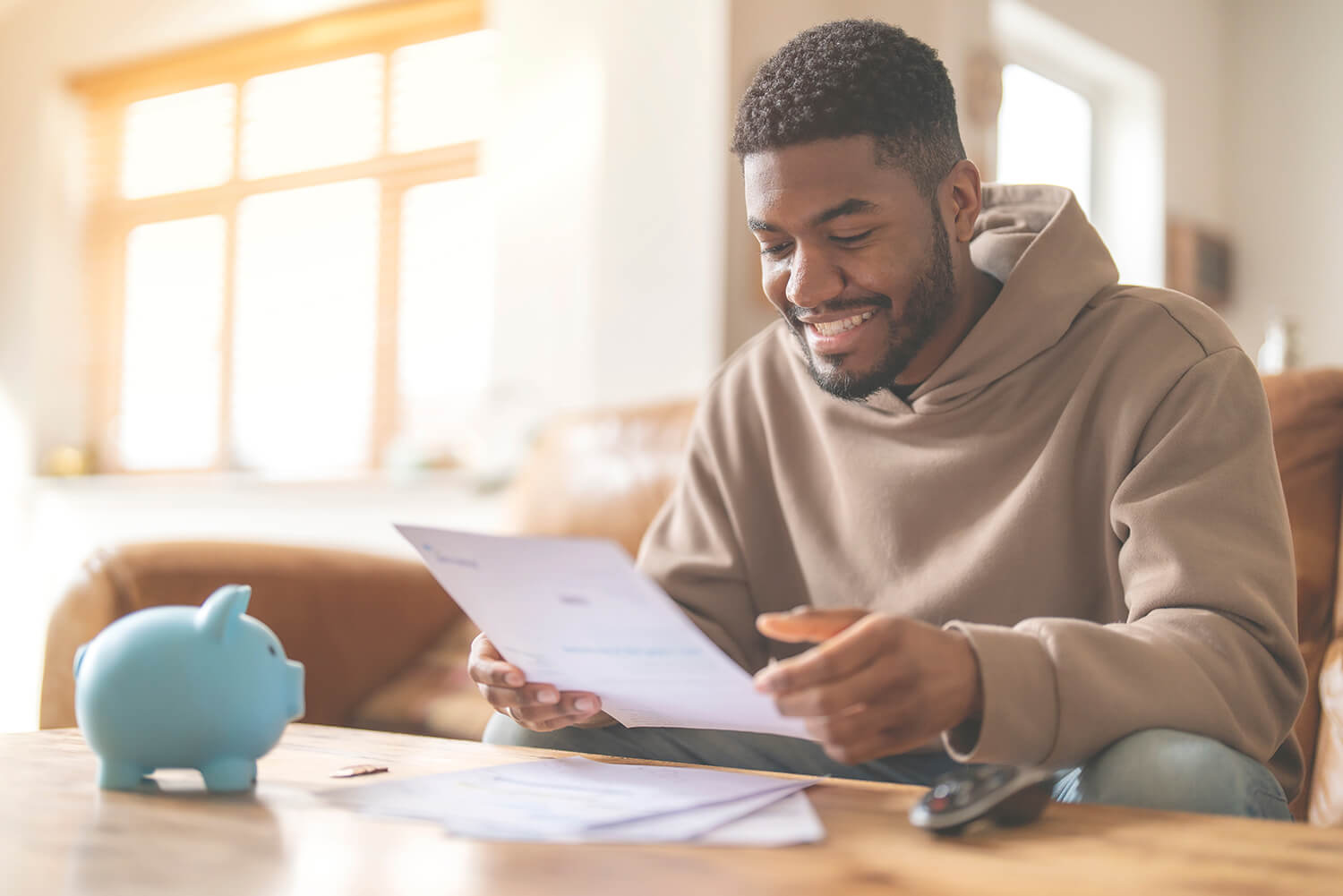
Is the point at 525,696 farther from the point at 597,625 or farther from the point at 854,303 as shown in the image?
the point at 854,303

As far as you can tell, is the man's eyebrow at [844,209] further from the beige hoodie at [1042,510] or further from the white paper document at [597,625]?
the white paper document at [597,625]

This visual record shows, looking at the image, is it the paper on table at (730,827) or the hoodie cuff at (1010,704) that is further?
the hoodie cuff at (1010,704)

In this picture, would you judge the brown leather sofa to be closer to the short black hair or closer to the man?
the man

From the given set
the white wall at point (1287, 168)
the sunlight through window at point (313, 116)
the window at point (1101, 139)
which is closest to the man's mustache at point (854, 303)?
the window at point (1101, 139)

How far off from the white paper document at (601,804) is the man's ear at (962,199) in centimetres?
58

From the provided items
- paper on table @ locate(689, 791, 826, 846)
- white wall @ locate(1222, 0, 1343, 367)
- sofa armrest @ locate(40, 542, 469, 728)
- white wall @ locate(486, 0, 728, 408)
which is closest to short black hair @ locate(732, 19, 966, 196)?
paper on table @ locate(689, 791, 826, 846)

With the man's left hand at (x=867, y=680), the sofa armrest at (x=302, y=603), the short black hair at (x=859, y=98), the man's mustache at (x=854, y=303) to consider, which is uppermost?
the short black hair at (x=859, y=98)

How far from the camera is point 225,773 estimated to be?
28.3 inches

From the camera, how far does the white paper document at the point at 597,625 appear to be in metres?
0.61

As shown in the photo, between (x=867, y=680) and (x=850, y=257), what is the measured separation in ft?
1.58

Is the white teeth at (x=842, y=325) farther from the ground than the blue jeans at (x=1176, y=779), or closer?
farther from the ground

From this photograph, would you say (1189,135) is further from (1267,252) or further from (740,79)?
(740,79)

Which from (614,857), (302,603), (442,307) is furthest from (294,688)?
(442,307)

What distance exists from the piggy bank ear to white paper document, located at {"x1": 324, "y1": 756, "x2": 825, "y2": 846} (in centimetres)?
12
